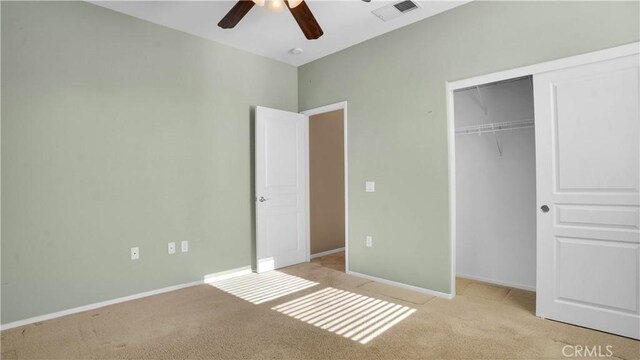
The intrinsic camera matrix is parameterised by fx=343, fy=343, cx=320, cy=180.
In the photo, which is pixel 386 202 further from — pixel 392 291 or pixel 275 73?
pixel 275 73

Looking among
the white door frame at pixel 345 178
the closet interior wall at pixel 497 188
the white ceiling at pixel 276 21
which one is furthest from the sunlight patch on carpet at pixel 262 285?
the white ceiling at pixel 276 21

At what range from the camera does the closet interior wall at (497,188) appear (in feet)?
11.1

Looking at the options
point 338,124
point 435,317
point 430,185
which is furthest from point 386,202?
point 338,124

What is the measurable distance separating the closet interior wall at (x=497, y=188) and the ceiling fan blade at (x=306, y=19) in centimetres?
184

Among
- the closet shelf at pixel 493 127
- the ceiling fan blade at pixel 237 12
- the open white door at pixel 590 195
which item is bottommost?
the open white door at pixel 590 195

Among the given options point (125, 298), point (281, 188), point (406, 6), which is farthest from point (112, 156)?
point (406, 6)

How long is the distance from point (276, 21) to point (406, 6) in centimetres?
124

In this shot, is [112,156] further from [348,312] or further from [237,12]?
[348,312]

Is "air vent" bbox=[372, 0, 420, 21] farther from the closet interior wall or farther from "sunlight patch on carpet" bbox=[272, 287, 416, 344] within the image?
"sunlight patch on carpet" bbox=[272, 287, 416, 344]

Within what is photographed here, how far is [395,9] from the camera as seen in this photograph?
10.3ft

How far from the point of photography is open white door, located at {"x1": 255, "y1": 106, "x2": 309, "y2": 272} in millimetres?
4062

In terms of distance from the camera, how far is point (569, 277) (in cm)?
253

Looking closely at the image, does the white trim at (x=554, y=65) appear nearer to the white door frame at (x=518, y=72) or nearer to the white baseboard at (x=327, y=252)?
the white door frame at (x=518, y=72)
